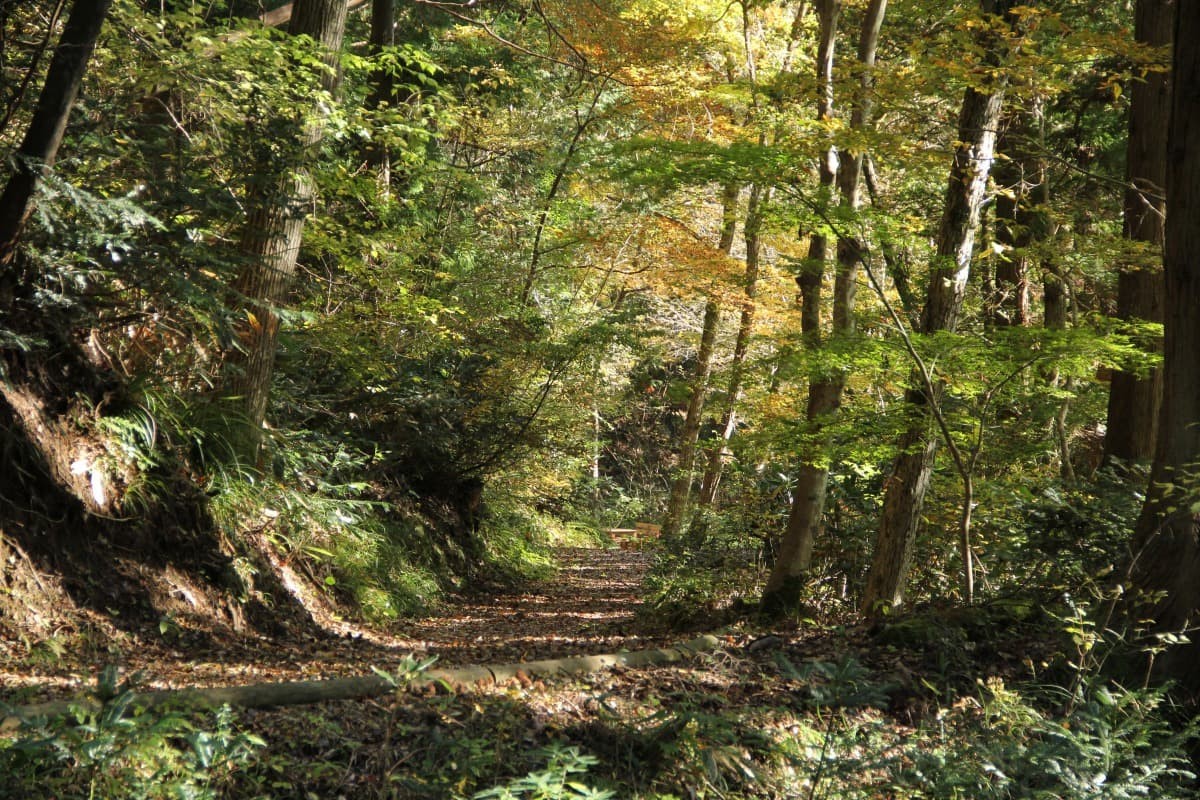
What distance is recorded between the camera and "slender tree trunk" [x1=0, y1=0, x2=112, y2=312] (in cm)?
506

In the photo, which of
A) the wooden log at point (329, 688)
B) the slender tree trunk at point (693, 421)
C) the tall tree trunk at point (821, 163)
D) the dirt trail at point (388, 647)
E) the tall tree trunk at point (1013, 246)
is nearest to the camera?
the wooden log at point (329, 688)

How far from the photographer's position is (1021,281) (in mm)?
10953

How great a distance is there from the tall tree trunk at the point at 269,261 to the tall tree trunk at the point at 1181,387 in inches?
220

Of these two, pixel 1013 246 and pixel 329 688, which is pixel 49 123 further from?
pixel 1013 246

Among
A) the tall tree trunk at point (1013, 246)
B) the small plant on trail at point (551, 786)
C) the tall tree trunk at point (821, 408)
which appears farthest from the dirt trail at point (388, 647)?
the tall tree trunk at point (1013, 246)

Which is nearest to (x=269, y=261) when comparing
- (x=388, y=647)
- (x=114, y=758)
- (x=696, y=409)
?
(x=388, y=647)

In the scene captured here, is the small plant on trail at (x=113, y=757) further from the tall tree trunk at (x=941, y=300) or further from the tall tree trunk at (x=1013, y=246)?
the tall tree trunk at (x=1013, y=246)

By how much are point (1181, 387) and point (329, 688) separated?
14.6 feet

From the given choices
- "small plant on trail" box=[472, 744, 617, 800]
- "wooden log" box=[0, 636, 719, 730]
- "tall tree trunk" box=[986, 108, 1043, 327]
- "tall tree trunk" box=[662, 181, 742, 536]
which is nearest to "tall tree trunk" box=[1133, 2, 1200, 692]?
"wooden log" box=[0, 636, 719, 730]

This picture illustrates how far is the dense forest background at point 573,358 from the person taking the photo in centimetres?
492

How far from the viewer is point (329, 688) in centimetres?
412

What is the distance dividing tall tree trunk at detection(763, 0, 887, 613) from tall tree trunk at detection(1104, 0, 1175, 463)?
2.33 meters

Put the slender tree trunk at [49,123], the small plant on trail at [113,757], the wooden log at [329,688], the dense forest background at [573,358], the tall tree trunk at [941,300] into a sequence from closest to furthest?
the small plant on trail at [113,757]
the wooden log at [329,688]
the dense forest background at [573,358]
the slender tree trunk at [49,123]
the tall tree trunk at [941,300]

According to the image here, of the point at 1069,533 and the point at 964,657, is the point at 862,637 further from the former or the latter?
the point at 1069,533
